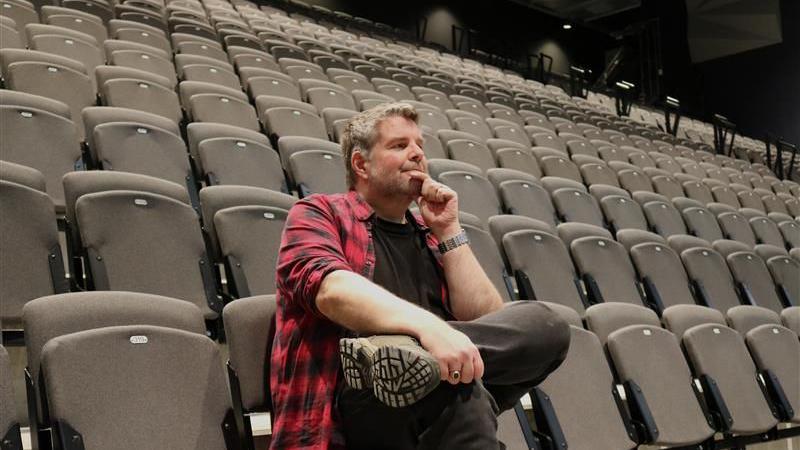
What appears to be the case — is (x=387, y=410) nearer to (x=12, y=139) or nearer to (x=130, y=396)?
(x=130, y=396)

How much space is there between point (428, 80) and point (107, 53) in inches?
67.4

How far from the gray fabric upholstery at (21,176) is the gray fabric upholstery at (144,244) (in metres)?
0.09

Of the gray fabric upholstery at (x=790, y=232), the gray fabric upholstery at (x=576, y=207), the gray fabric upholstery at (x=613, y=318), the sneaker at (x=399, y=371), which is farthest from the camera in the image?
the gray fabric upholstery at (x=790, y=232)

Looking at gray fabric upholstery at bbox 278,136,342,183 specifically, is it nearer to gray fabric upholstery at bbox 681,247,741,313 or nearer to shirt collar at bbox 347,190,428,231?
shirt collar at bbox 347,190,428,231

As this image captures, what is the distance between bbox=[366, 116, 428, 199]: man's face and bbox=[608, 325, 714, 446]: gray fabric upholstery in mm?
545

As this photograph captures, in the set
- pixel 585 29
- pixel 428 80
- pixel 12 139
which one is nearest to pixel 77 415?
pixel 12 139

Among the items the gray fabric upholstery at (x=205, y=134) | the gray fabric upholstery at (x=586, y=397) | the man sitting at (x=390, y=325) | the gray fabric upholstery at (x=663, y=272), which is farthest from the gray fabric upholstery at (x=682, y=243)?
the man sitting at (x=390, y=325)

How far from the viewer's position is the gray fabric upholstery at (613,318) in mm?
1252

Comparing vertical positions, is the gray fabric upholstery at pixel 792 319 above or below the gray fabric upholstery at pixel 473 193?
below

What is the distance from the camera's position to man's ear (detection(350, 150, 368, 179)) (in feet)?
2.86

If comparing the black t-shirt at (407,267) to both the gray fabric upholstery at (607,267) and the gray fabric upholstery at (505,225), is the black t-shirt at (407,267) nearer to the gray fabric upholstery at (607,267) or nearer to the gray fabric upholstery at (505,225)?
the gray fabric upholstery at (505,225)

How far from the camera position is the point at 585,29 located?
27.7ft

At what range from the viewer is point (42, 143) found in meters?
1.26

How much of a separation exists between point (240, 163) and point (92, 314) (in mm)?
775
